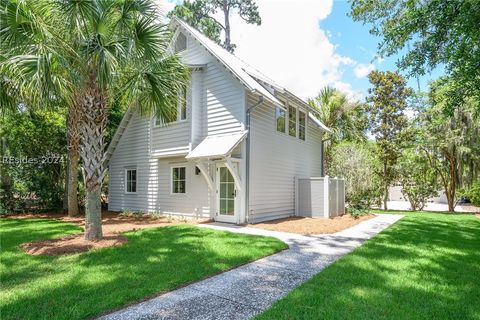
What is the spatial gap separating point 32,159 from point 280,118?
11.9 m

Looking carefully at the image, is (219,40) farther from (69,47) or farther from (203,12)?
(69,47)

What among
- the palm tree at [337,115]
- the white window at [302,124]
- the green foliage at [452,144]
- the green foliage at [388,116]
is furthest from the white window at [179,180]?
the green foliage at [452,144]

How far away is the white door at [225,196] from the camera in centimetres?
1093

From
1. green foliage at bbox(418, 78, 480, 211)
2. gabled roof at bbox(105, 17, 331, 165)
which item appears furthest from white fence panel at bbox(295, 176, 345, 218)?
green foliage at bbox(418, 78, 480, 211)

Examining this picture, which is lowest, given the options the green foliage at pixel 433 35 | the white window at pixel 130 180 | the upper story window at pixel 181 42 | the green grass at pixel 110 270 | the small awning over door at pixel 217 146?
the green grass at pixel 110 270

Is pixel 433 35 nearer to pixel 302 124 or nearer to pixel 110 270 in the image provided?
pixel 110 270

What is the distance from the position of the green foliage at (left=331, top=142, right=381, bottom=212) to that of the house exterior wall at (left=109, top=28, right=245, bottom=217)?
9.46m

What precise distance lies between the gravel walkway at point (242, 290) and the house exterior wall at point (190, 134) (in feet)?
17.0

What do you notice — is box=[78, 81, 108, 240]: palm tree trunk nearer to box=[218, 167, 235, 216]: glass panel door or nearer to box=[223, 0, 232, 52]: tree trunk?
box=[218, 167, 235, 216]: glass panel door

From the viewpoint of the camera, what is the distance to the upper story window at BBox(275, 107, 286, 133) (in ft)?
41.7

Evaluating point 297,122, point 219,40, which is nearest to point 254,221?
point 297,122

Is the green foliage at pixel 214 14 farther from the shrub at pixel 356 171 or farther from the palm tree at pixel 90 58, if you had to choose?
the palm tree at pixel 90 58

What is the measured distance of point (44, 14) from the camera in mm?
6625

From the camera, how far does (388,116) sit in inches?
776
